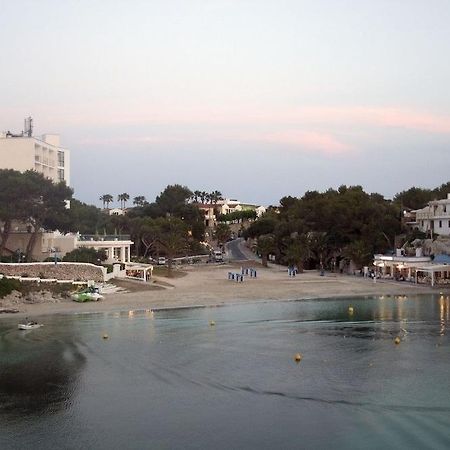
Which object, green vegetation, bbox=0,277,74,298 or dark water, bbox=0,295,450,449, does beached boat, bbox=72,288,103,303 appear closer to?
A: green vegetation, bbox=0,277,74,298

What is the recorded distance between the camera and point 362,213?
79.5 metres

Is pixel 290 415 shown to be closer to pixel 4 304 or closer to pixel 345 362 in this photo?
pixel 345 362

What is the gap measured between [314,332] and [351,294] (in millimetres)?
21278

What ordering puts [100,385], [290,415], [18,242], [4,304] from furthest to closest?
[18,242] < [4,304] < [100,385] < [290,415]

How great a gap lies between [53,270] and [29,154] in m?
24.6

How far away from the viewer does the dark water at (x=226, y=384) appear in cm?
2020

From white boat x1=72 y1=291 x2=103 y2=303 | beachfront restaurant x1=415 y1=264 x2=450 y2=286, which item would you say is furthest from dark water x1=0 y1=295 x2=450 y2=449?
beachfront restaurant x1=415 y1=264 x2=450 y2=286

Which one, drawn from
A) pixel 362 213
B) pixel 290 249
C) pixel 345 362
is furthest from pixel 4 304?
pixel 362 213

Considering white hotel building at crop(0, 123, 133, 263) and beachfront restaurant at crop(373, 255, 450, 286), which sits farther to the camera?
white hotel building at crop(0, 123, 133, 263)

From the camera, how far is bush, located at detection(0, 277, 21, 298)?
1978 inches

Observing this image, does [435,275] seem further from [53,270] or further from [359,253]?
[53,270]

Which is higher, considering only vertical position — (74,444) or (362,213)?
(362,213)

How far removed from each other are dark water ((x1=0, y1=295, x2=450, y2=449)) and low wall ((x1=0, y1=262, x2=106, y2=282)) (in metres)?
13.4

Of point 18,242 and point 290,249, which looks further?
point 290,249
